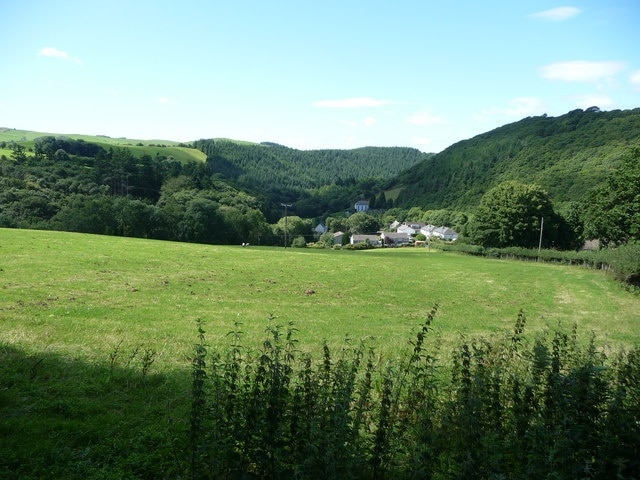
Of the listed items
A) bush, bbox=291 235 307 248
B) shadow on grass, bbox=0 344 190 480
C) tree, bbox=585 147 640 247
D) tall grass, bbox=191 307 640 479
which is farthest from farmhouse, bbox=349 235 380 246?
tall grass, bbox=191 307 640 479

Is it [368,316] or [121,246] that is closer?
[368,316]

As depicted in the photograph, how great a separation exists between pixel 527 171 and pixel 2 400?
21130 centimetres

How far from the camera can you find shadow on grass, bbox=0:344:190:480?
6789 millimetres

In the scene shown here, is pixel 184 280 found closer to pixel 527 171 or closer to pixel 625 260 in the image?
pixel 625 260

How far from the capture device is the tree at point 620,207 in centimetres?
5925

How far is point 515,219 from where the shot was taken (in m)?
91.8

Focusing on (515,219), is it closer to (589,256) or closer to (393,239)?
(589,256)

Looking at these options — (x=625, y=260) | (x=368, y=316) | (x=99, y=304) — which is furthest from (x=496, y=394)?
(x=625, y=260)

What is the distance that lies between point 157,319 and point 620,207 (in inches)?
2650

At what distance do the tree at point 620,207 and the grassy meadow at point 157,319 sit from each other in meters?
19.1

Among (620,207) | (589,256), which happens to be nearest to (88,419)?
(589,256)

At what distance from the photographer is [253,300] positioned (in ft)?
85.1

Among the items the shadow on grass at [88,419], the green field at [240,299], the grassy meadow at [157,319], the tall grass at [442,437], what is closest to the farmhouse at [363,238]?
the grassy meadow at [157,319]

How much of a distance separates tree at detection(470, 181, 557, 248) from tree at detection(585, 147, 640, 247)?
21882 millimetres
